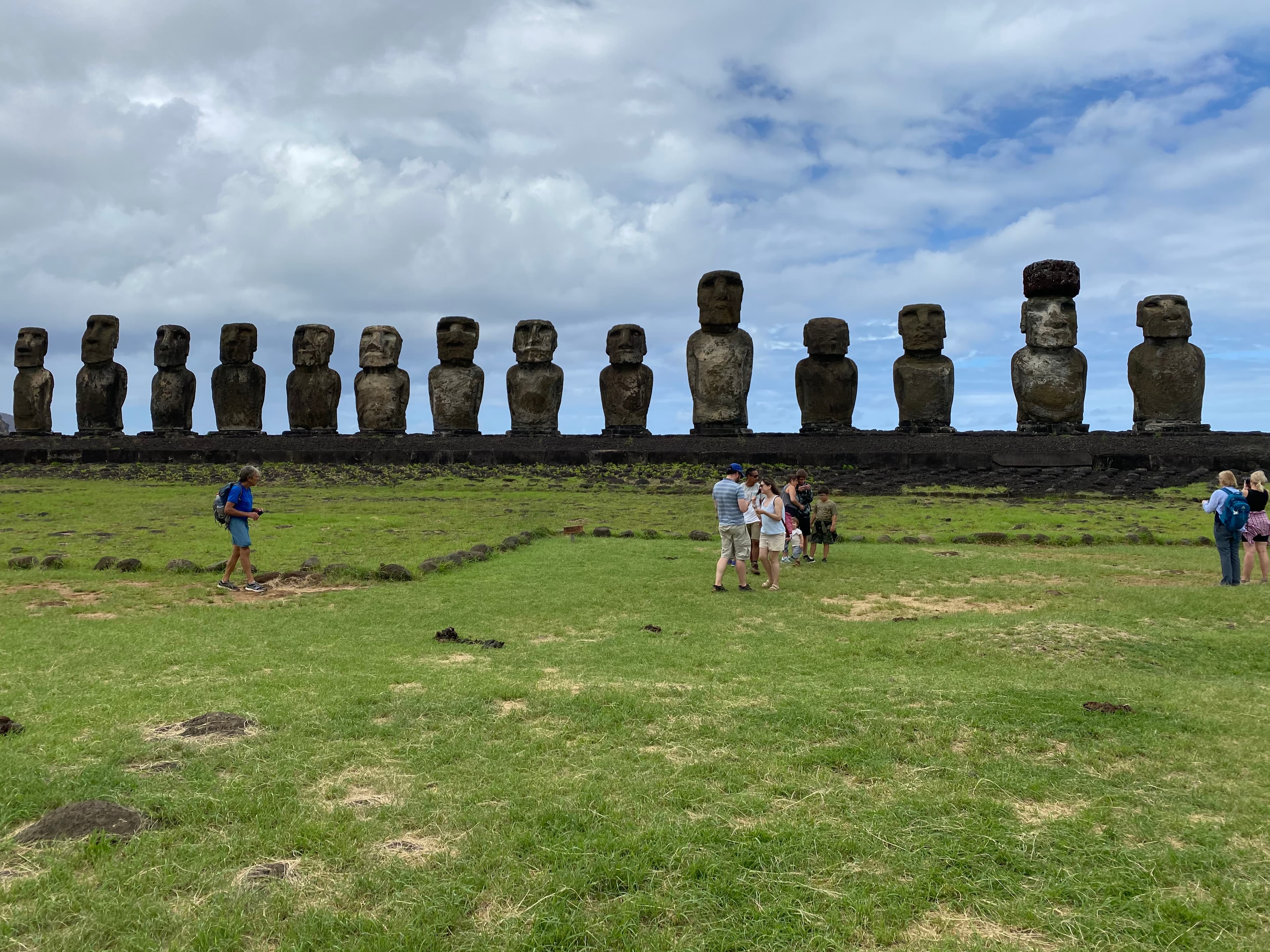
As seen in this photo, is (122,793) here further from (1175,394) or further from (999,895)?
(1175,394)

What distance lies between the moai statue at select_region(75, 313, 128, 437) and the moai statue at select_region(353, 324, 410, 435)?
8.12 m

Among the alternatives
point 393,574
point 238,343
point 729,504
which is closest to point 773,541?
point 729,504

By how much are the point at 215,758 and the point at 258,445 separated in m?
24.0

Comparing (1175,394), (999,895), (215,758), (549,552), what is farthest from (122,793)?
(1175,394)

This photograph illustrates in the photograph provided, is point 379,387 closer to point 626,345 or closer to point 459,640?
point 626,345


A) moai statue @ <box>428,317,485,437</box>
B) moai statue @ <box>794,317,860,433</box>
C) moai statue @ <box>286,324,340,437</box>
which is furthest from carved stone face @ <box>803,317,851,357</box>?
moai statue @ <box>286,324,340,437</box>

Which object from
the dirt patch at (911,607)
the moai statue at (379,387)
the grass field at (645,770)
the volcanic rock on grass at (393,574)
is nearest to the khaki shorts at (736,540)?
the grass field at (645,770)

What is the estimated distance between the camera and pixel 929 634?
23.6ft

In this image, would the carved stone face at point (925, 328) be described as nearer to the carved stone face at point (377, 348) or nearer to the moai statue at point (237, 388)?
the carved stone face at point (377, 348)

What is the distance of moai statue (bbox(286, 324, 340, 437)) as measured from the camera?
88.9 ft

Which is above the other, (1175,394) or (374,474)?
(1175,394)

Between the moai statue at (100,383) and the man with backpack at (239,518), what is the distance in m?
21.8

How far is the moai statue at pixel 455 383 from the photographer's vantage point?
2612 cm

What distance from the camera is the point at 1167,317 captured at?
22.2 meters
